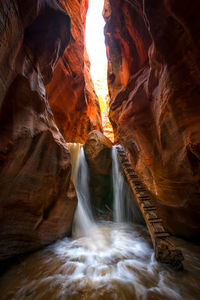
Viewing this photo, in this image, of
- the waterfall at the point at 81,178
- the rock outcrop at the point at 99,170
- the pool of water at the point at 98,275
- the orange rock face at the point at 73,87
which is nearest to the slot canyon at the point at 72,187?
the pool of water at the point at 98,275

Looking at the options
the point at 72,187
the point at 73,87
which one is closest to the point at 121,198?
the point at 72,187

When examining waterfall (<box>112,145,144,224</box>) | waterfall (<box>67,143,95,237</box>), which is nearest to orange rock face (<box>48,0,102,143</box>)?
waterfall (<box>67,143,95,237</box>)

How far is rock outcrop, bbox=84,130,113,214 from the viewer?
722cm

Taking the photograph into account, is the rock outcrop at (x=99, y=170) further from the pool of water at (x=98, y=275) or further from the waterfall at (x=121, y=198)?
the pool of water at (x=98, y=275)

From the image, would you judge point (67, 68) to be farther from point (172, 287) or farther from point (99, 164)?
point (172, 287)

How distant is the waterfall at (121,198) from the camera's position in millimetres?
6605

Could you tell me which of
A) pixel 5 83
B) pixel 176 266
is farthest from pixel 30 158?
pixel 176 266

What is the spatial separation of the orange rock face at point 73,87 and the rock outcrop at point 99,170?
5.80 m

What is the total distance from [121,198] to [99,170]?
2020 mm

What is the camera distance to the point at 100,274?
2.50 meters

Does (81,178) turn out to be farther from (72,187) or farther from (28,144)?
(28,144)

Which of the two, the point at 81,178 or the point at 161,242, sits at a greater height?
the point at 81,178

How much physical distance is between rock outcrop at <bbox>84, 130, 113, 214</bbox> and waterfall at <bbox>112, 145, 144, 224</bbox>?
1.05 feet

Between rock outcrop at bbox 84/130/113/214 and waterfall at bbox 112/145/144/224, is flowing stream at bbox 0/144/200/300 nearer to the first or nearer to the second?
waterfall at bbox 112/145/144/224
